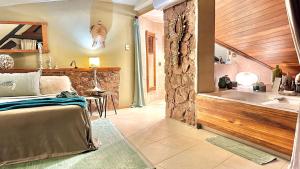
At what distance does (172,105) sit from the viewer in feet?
13.2

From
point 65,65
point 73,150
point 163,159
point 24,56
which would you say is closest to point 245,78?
point 163,159

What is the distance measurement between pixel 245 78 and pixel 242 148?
173 centimetres

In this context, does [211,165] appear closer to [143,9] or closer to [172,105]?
[172,105]

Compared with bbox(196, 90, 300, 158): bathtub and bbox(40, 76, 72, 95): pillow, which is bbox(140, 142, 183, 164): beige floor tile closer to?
bbox(196, 90, 300, 158): bathtub

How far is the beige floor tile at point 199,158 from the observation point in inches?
86.0

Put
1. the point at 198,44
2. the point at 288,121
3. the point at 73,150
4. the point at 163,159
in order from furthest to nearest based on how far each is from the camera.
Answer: the point at 198,44, the point at 73,150, the point at 163,159, the point at 288,121

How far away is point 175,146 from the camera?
2.71 m

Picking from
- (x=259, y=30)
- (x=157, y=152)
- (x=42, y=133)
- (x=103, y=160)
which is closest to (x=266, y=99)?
(x=259, y=30)

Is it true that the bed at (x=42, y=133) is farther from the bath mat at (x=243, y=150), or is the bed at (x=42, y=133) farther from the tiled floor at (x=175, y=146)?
the bath mat at (x=243, y=150)

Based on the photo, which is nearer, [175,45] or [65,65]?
[175,45]

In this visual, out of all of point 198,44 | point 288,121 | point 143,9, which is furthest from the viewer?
point 143,9

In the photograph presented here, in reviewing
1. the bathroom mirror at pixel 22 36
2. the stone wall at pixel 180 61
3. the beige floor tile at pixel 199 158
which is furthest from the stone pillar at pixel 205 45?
the bathroom mirror at pixel 22 36

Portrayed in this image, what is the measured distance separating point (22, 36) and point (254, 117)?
441cm

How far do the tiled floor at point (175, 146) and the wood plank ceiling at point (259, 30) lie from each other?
180 cm
